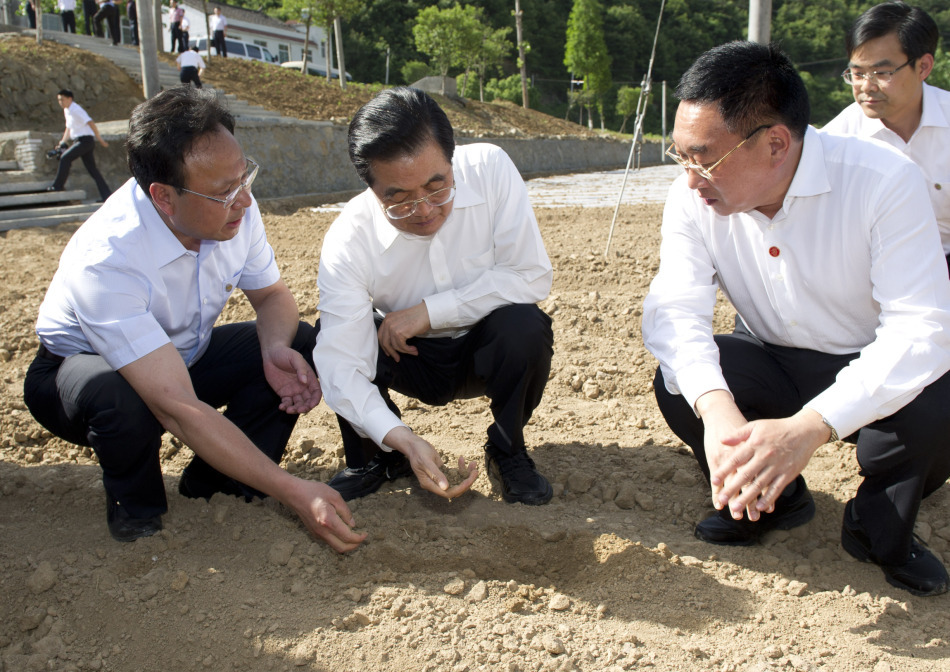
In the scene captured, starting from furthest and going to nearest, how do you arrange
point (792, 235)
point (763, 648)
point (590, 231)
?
1. point (590, 231)
2. point (792, 235)
3. point (763, 648)

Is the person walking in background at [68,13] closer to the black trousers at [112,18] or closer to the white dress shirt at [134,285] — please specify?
the black trousers at [112,18]

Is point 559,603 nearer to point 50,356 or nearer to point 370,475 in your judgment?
point 370,475

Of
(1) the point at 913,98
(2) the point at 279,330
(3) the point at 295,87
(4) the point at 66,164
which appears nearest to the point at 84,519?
(2) the point at 279,330

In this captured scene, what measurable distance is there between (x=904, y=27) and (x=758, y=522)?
1959 millimetres

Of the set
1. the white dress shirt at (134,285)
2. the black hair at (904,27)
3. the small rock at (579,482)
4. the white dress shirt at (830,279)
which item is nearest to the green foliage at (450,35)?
the black hair at (904,27)

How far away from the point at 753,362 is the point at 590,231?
15.0 ft

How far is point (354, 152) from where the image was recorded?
2.16 meters

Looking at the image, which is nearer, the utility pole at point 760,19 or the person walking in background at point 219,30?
the utility pole at point 760,19

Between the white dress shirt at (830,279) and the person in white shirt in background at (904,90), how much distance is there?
1059 millimetres

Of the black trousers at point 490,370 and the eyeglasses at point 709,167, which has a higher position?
the eyeglasses at point 709,167

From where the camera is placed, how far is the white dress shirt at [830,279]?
1.78 m

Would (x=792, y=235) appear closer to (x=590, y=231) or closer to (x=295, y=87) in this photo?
(x=590, y=231)

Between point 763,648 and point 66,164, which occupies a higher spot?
point 66,164

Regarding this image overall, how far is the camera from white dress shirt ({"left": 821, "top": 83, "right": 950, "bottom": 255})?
2773 millimetres
